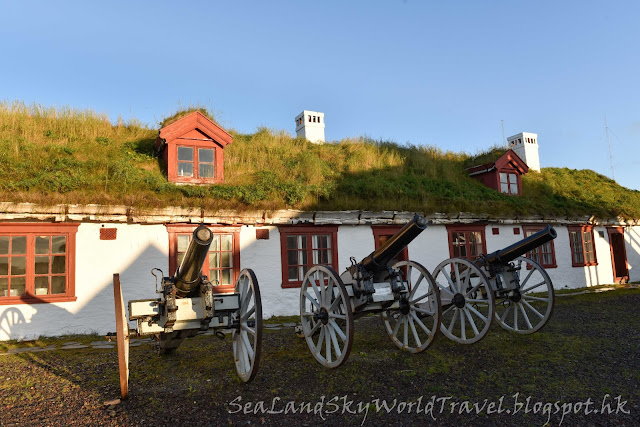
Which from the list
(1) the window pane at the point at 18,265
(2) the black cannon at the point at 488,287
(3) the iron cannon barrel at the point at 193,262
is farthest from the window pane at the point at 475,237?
(1) the window pane at the point at 18,265

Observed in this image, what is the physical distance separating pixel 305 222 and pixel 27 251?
17.9 ft

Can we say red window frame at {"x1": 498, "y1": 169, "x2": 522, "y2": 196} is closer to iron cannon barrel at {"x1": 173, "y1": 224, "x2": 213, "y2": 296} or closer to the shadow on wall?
the shadow on wall

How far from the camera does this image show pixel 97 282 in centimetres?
787

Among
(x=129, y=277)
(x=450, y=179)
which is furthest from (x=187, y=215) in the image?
(x=450, y=179)

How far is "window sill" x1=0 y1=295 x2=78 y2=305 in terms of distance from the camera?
724 centimetres

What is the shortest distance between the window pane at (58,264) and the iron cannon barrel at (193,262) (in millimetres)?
4270

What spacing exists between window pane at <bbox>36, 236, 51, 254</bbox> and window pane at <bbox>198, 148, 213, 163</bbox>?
3605 mm

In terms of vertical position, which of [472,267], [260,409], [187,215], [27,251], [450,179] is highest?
[450,179]

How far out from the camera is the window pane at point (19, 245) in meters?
7.42

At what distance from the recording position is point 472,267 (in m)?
6.10

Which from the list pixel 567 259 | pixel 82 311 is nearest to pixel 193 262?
pixel 82 311

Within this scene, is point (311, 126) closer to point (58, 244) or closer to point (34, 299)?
point (58, 244)

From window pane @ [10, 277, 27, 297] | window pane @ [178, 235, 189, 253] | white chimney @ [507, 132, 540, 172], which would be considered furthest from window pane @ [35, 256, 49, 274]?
white chimney @ [507, 132, 540, 172]

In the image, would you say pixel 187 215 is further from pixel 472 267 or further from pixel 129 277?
pixel 472 267
